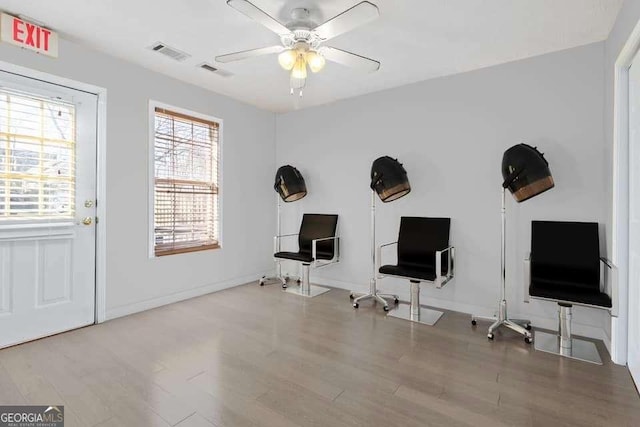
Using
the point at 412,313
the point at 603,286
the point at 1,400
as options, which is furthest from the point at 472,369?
the point at 1,400

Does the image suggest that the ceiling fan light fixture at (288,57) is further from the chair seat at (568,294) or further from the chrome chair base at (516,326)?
the chrome chair base at (516,326)

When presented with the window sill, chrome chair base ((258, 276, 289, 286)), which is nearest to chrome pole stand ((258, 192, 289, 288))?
chrome chair base ((258, 276, 289, 286))

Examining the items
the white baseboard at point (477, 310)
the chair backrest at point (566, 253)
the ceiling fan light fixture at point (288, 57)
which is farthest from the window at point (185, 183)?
the chair backrest at point (566, 253)

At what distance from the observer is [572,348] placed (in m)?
2.57

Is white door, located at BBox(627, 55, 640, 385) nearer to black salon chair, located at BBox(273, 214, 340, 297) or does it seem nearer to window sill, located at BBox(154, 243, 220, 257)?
black salon chair, located at BBox(273, 214, 340, 297)

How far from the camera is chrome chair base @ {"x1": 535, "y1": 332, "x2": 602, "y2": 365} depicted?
2432mm

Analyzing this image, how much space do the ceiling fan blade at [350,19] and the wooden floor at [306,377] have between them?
2.32m

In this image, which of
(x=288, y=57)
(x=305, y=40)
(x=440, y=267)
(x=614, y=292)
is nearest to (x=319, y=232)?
(x=440, y=267)

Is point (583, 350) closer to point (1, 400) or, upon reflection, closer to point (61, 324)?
point (1, 400)

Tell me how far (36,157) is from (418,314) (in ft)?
A: 12.3

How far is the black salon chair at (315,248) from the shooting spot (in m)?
4.06

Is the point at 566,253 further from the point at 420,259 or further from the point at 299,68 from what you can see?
the point at 299,68

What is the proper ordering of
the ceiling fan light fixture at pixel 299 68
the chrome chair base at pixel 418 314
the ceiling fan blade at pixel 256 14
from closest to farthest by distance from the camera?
the ceiling fan blade at pixel 256 14, the ceiling fan light fixture at pixel 299 68, the chrome chair base at pixel 418 314

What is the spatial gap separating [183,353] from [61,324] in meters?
1.32
